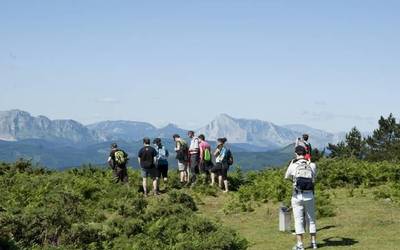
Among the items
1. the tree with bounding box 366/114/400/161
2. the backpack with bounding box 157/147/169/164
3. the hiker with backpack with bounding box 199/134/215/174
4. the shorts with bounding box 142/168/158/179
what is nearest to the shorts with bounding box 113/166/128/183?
the backpack with bounding box 157/147/169/164

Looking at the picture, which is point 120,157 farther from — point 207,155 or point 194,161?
point 207,155

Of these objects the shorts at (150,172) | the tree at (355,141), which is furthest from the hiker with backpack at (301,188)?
the tree at (355,141)

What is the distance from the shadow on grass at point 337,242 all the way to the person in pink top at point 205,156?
9.89 meters

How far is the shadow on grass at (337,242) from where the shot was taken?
12.8 m

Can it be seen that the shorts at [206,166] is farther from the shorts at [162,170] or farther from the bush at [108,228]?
the bush at [108,228]

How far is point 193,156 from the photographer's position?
23.0 metres

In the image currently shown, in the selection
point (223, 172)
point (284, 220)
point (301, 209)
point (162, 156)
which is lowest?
point (284, 220)

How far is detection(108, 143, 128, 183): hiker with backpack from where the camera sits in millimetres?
22500

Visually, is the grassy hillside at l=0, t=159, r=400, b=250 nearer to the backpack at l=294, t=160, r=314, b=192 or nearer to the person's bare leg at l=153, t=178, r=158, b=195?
the person's bare leg at l=153, t=178, r=158, b=195

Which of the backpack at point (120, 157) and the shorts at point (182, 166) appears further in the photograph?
the shorts at point (182, 166)

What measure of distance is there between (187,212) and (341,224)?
13.7 ft

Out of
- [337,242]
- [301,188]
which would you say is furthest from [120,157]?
[301,188]

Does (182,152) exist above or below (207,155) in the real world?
above

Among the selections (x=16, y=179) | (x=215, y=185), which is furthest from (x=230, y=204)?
(x=16, y=179)
